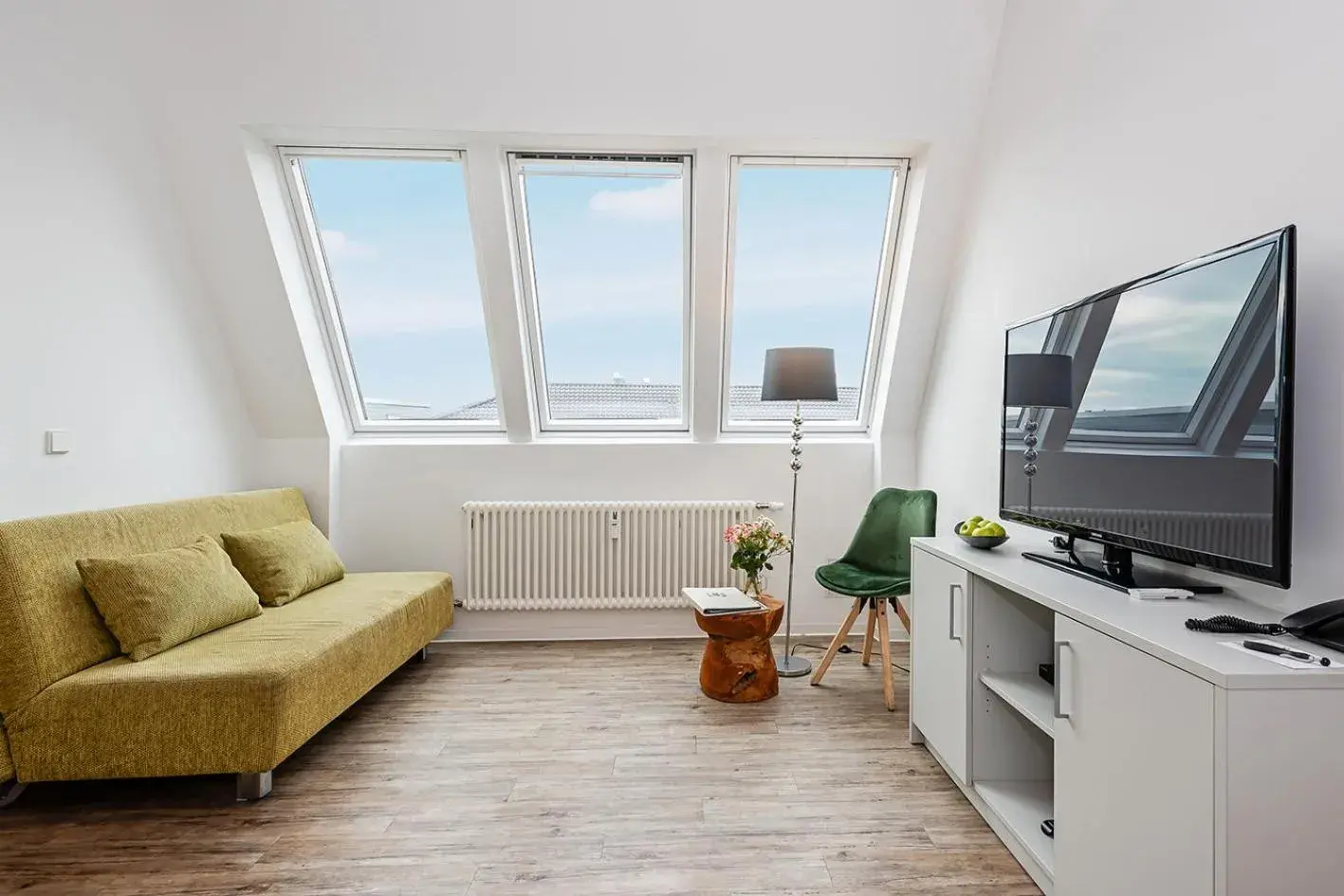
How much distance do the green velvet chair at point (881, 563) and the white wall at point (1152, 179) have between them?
26cm

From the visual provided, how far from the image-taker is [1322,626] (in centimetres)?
144

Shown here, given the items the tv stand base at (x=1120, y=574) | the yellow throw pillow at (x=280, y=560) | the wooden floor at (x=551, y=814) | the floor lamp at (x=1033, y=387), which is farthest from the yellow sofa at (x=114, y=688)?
the floor lamp at (x=1033, y=387)

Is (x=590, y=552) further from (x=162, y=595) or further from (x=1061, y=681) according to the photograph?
(x=1061, y=681)

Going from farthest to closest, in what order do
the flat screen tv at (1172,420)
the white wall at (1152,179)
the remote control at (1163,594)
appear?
the remote control at (1163,594)
the white wall at (1152,179)
the flat screen tv at (1172,420)

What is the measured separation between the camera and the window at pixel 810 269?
3984mm

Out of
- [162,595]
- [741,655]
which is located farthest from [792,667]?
[162,595]

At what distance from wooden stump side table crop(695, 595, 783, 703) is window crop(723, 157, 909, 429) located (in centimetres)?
159

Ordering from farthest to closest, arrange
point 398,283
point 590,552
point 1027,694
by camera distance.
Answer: point 590,552
point 398,283
point 1027,694

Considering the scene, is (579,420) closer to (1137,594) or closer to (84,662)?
(84,662)

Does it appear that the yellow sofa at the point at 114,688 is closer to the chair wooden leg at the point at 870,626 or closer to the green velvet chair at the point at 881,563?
the green velvet chair at the point at 881,563

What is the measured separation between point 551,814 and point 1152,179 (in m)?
2.62

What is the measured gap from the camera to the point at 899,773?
263 cm

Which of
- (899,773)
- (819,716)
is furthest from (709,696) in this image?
(899,773)

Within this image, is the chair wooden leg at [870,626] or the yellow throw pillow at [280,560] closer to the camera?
the yellow throw pillow at [280,560]
